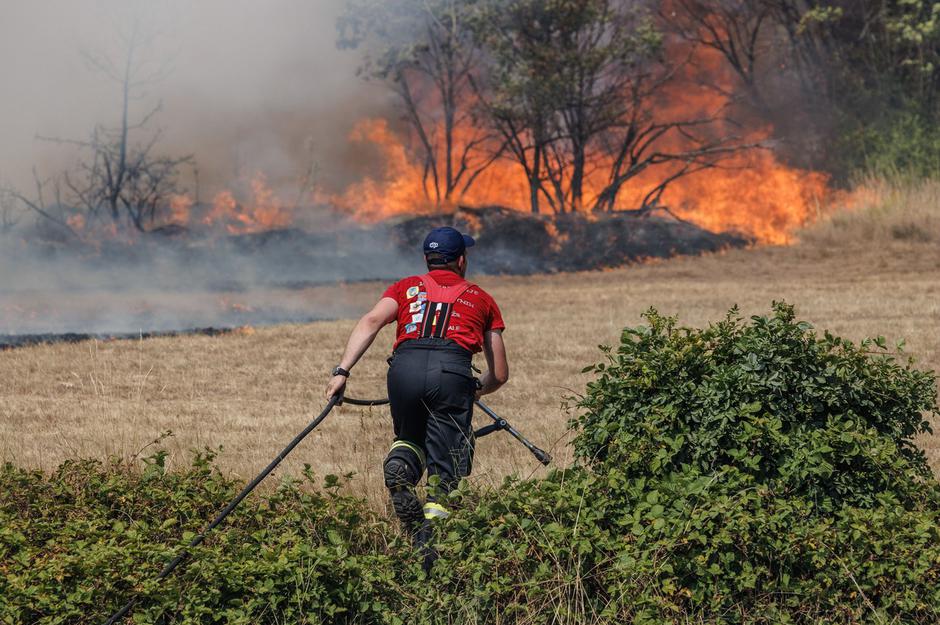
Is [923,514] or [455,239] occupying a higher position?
[455,239]

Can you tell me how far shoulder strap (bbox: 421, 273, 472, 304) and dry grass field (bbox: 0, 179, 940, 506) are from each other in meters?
1.30

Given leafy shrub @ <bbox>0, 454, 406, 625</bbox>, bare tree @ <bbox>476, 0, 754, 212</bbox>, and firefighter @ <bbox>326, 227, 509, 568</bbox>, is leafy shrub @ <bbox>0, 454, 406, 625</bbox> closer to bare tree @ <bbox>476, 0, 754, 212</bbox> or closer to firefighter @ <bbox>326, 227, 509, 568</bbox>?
firefighter @ <bbox>326, 227, 509, 568</bbox>

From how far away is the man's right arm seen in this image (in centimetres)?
662

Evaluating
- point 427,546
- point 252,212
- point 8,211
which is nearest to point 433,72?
point 252,212

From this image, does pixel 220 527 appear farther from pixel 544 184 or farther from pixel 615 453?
pixel 544 184

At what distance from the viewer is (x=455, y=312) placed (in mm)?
6566

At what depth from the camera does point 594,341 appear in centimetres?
1512

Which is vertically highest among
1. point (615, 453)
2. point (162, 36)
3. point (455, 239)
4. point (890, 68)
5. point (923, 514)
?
point (162, 36)

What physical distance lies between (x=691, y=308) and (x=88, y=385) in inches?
376

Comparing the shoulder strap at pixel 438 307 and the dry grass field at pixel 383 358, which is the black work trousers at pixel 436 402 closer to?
the shoulder strap at pixel 438 307

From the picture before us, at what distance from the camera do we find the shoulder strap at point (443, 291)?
6.58m

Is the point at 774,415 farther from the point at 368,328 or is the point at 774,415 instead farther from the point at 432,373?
the point at 368,328

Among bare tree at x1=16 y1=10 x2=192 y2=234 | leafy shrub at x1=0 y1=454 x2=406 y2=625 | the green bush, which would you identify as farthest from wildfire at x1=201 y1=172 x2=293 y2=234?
leafy shrub at x1=0 y1=454 x2=406 y2=625

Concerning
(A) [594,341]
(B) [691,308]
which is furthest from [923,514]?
(B) [691,308]
